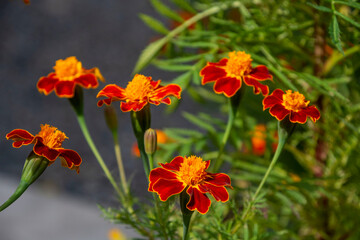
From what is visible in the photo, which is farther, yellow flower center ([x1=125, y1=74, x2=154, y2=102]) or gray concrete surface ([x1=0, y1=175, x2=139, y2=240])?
gray concrete surface ([x1=0, y1=175, x2=139, y2=240])

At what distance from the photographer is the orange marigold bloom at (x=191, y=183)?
46cm

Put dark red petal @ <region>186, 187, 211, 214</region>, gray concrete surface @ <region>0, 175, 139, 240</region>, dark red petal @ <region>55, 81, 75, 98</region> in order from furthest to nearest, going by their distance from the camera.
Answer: gray concrete surface @ <region>0, 175, 139, 240</region>, dark red petal @ <region>55, 81, 75, 98</region>, dark red petal @ <region>186, 187, 211, 214</region>

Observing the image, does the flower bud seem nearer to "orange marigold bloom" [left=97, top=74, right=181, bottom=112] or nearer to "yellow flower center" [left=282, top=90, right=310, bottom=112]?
"orange marigold bloom" [left=97, top=74, right=181, bottom=112]

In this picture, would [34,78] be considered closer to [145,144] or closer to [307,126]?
[307,126]

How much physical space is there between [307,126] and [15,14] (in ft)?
11.8

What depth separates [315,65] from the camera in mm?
872

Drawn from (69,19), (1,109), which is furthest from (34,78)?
(69,19)

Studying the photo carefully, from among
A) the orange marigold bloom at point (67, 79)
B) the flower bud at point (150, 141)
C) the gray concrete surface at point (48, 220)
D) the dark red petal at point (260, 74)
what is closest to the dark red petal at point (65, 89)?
the orange marigold bloom at point (67, 79)

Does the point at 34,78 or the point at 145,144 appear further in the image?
the point at 34,78

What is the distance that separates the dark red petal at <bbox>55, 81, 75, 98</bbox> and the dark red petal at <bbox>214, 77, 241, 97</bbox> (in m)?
0.17

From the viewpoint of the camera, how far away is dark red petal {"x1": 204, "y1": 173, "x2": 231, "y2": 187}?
0.49 meters

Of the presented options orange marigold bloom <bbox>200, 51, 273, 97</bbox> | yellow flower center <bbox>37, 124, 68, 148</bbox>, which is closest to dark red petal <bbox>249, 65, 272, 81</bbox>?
orange marigold bloom <bbox>200, 51, 273, 97</bbox>

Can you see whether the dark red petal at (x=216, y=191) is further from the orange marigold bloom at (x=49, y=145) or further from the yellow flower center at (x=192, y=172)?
the orange marigold bloom at (x=49, y=145)

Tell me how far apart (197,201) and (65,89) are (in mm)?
213
